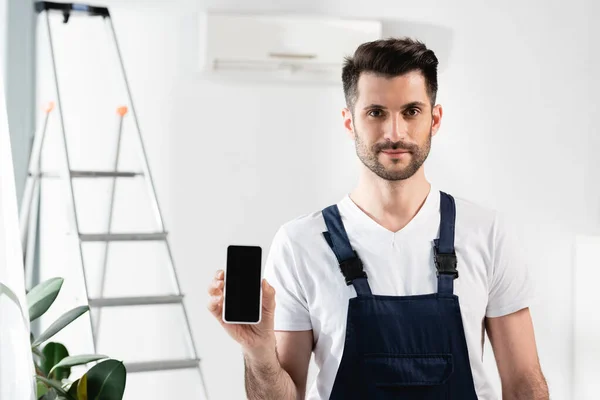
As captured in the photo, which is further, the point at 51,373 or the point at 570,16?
the point at 570,16

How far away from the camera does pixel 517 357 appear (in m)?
1.81

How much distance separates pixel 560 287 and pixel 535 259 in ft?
0.47

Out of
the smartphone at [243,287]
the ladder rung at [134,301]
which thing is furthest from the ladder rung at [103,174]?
the smartphone at [243,287]

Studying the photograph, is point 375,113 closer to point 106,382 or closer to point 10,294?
point 106,382

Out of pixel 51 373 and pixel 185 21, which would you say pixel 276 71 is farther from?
pixel 51 373

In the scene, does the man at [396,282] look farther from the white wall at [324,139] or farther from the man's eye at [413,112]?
the white wall at [324,139]

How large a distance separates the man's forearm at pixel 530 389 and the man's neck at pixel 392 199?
419mm

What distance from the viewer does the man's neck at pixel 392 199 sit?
188cm

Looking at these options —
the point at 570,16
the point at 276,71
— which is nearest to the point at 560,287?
the point at 570,16

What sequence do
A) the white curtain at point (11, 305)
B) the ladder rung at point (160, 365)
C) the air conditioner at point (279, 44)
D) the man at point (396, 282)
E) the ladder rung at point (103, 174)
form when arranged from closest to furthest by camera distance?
the white curtain at point (11, 305)
the man at point (396, 282)
the ladder rung at point (160, 365)
the ladder rung at point (103, 174)
the air conditioner at point (279, 44)

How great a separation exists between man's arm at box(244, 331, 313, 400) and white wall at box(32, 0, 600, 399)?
4.15ft

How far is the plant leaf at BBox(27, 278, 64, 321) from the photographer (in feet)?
5.16

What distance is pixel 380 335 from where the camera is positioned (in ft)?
5.89

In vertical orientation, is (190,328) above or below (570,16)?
below
